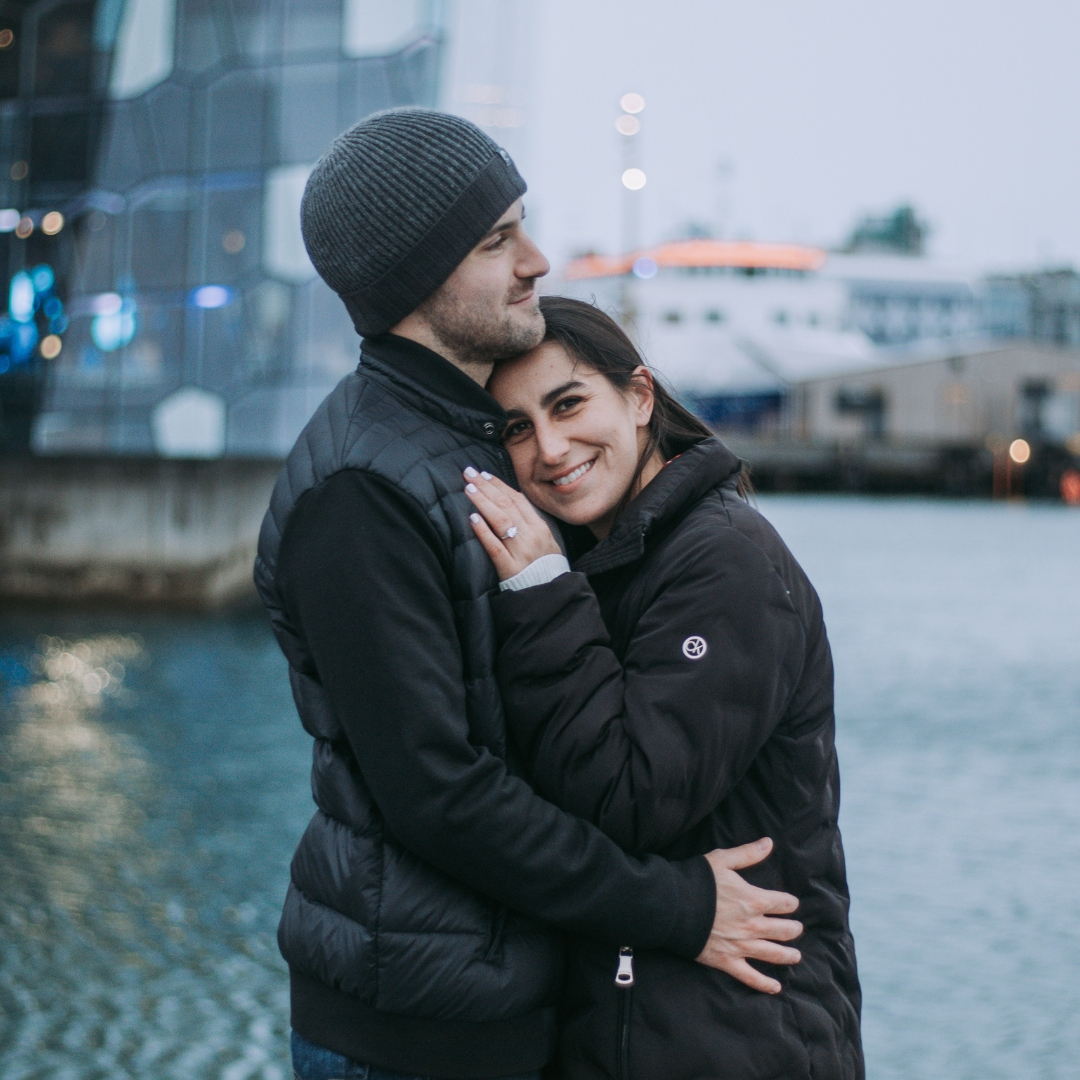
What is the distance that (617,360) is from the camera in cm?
227

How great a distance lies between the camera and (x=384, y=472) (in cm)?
190

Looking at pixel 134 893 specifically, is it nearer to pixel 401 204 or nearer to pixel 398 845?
pixel 398 845

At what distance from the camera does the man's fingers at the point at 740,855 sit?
6.71 ft

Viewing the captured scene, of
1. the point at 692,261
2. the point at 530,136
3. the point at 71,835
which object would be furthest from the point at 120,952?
the point at 692,261

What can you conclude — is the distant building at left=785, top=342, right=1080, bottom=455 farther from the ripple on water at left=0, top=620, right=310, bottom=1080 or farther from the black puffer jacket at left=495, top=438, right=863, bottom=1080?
the black puffer jacket at left=495, top=438, right=863, bottom=1080

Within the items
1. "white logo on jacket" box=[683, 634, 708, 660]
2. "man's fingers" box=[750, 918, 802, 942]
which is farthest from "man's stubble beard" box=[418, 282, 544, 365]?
"man's fingers" box=[750, 918, 802, 942]

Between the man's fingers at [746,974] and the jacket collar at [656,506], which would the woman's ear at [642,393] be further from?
the man's fingers at [746,974]

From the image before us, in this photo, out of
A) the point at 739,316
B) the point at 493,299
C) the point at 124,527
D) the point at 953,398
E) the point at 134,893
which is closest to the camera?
the point at 493,299

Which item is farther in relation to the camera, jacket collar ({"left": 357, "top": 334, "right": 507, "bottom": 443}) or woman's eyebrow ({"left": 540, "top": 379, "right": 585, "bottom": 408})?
woman's eyebrow ({"left": 540, "top": 379, "right": 585, "bottom": 408})

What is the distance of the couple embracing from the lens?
6.17ft

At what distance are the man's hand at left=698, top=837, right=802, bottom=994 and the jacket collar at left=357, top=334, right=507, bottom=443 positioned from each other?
710 mm

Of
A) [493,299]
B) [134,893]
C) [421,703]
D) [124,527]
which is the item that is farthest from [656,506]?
[124,527]

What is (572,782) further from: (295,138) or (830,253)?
(830,253)

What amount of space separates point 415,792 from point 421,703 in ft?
0.38
